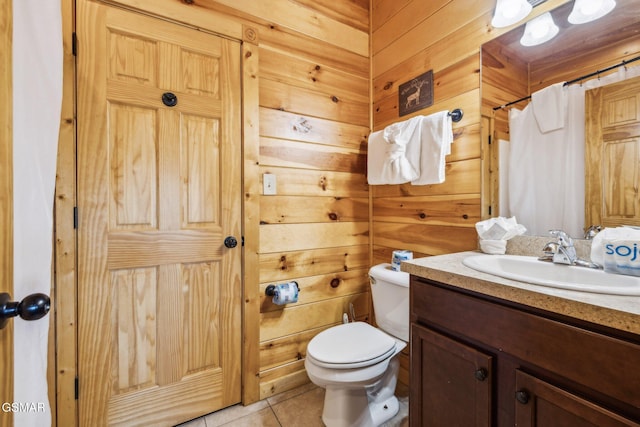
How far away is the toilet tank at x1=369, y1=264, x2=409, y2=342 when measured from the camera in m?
1.36

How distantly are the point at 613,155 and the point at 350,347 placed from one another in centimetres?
128

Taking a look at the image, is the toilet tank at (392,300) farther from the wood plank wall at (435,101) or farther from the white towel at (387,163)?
the white towel at (387,163)

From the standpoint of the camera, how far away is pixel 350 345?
1.27 metres

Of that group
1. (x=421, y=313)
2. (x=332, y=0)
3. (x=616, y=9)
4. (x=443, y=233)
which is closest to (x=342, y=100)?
(x=332, y=0)

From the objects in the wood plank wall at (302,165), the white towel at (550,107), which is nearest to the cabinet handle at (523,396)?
the white towel at (550,107)

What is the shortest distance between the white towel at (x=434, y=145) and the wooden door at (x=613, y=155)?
1.69 feet

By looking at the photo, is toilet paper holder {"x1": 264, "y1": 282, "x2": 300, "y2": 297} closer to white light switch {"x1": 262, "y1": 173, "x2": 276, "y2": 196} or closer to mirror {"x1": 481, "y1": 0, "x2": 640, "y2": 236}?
white light switch {"x1": 262, "y1": 173, "x2": 276, "y2": 196}

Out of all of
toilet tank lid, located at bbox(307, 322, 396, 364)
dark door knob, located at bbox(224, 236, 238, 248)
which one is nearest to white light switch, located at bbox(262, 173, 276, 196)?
dark door knob, located at bbox(224, 236, 238, 248)

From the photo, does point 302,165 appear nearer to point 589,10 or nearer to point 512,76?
point 512,76

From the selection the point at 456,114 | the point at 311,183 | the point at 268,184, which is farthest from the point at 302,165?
the point at 456,114

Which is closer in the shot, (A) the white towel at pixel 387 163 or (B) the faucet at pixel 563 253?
(B) the faucet at pixel 563 253

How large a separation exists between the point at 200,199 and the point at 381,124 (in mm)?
1271

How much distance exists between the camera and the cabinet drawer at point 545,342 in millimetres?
552

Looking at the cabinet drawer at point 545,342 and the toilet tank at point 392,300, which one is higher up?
the cabinet drawer at point 545,342
